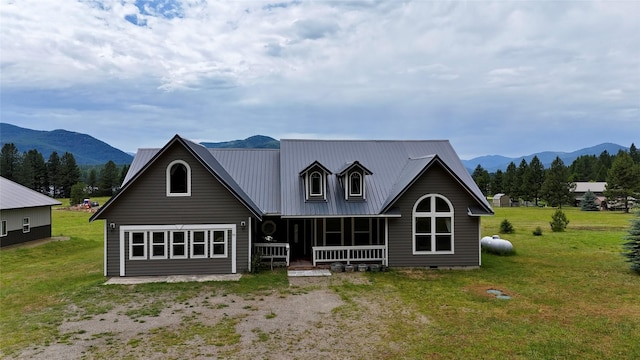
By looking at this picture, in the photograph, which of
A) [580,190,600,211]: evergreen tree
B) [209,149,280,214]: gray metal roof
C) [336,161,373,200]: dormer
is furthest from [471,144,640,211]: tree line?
[209,149,280,214]: gray metal roof

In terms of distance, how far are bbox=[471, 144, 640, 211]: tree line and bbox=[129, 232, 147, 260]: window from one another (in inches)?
2591

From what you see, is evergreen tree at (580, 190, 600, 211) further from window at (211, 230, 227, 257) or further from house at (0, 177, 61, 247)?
house at (0, 177, 61, 247)

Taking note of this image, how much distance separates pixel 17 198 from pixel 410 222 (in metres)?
26.0

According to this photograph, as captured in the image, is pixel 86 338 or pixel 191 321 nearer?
pixel 86 338

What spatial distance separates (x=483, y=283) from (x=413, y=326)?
626cm

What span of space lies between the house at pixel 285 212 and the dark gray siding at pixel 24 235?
37.2 feet

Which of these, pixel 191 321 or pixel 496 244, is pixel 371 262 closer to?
pixel 496 244

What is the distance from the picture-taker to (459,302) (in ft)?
42.6

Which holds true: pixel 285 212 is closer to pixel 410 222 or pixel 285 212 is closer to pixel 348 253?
pixel 348 253

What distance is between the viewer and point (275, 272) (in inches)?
677

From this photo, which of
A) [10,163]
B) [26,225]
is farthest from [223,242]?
[10,163]

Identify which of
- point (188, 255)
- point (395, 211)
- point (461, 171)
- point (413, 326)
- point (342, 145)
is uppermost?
point (342, 145)

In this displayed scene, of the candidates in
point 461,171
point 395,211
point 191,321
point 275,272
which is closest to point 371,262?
point 395,211

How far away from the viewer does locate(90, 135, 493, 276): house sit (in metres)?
16.6
